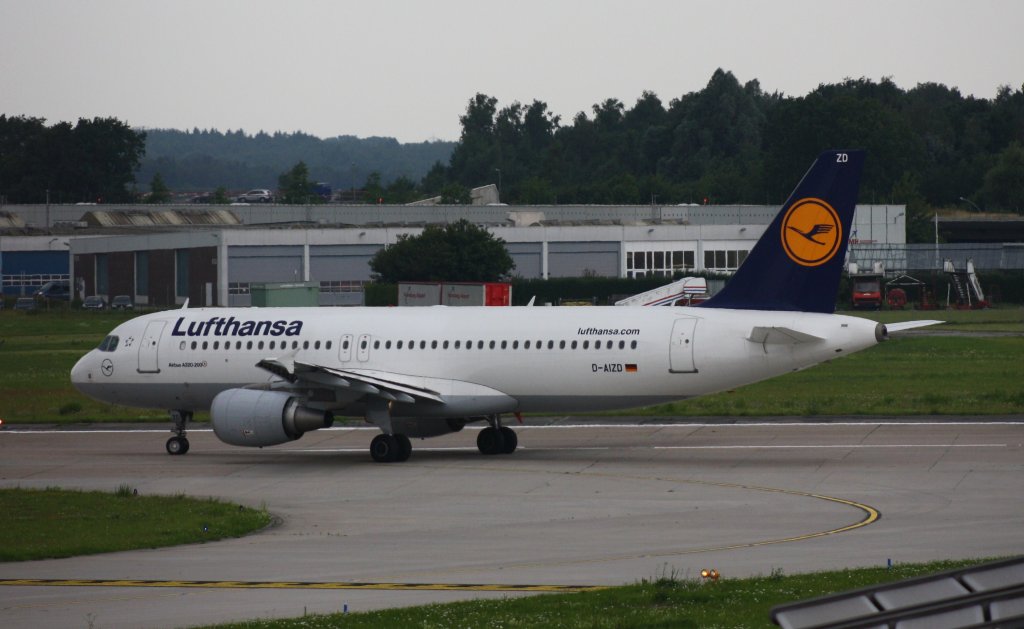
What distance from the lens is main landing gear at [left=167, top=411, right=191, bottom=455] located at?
3438 cm

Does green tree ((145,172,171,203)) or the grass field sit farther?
green tree ((145,172,171,203))

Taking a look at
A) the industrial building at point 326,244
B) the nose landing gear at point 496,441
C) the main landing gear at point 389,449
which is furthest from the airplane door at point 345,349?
the industrial building at point 326,244

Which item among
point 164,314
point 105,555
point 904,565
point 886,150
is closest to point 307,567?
point 105,555

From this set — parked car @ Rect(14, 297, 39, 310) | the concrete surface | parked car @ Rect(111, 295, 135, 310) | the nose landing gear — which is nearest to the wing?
the nose landing gear

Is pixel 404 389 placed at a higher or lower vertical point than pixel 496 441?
higher

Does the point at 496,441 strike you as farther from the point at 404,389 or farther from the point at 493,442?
the point at 404,389

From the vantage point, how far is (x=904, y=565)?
17516mm

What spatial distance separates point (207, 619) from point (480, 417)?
56.2 feet

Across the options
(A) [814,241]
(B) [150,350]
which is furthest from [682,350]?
(B) [150,350]

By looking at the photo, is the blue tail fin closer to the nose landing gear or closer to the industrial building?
the nose landing gear

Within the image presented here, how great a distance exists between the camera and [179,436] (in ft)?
114

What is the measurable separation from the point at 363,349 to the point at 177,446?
5254 mm

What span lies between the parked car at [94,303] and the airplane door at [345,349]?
74.7 metres

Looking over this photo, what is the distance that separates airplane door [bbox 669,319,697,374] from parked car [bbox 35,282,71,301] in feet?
322
